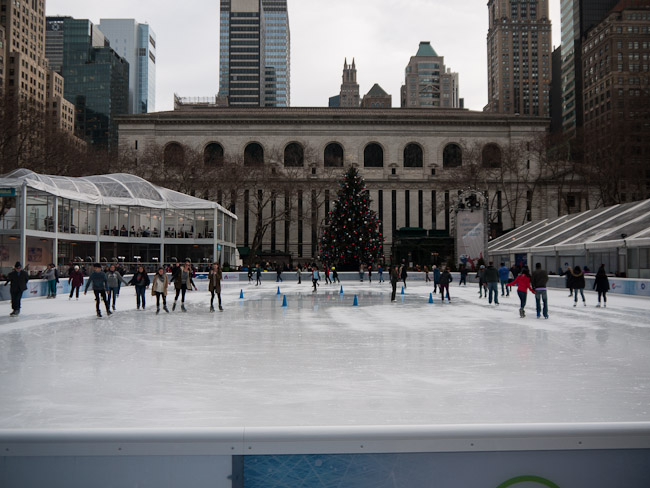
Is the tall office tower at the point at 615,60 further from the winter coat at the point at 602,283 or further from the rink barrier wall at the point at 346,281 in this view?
the winter coat at the point at 602,283

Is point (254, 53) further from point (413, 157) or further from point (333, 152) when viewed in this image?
point (413, 157)

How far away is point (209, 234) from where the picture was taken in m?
44.3

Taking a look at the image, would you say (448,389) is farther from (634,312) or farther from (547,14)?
(547,14)

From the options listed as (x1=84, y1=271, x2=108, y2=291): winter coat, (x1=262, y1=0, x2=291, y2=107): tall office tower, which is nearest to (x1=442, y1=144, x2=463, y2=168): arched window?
(x1=84, y1=271, x2=108, y2=291): winter coat

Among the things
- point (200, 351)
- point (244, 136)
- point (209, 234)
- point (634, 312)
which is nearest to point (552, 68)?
point (244, 136)

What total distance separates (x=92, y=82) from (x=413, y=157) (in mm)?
132636

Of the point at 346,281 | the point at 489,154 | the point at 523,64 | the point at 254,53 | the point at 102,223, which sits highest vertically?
the point at 523,64

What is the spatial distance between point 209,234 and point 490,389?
131 ft

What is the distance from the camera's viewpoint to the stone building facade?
70.7m

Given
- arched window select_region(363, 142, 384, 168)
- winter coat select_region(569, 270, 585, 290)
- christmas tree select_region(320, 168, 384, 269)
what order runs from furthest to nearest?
arched window select_region(363, 142, 384, 168) < christmas tree select_region(320, 168, 384, 269) < winter coat select_region(569, 270, 585, 290)

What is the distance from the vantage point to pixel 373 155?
242ft

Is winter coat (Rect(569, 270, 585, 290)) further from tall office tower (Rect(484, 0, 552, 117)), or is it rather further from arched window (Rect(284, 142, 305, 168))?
tall office tower (Rect(484, 0, 552, 117))

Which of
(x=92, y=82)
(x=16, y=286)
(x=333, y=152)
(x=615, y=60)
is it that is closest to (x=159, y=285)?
(x=16, y=286)

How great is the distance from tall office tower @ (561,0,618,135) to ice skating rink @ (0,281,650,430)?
120620 millimetres
